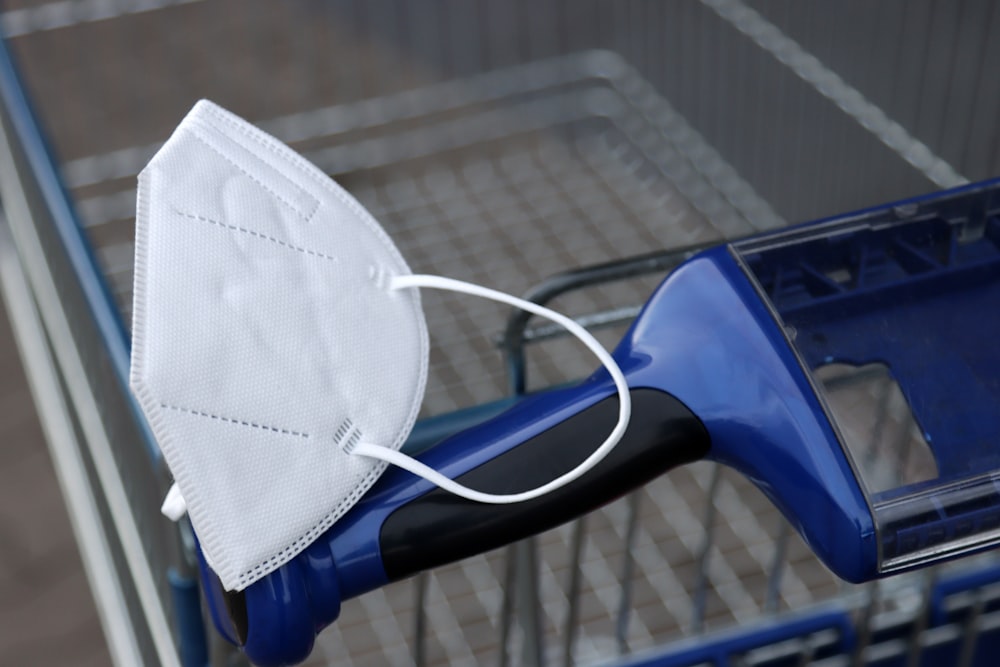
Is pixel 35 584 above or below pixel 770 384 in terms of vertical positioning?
below

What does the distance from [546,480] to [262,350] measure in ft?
0.44

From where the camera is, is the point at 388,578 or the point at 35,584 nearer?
the point at 388,578

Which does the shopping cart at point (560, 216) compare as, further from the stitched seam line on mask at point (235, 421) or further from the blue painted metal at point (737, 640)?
the stitched seam line on mask at point (235, 421)

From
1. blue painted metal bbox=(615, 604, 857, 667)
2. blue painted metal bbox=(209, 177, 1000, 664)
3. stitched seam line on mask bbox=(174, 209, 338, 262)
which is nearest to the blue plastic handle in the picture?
blue painted metal bbox=(209, 177, 1000, 664)

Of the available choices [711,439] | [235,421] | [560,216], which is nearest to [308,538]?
[235,421]

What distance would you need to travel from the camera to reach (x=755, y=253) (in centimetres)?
57

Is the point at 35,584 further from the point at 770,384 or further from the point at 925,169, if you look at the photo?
the point at 770,384

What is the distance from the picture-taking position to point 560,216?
1.62 metres

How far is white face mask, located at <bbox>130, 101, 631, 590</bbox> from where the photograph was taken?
479 mm

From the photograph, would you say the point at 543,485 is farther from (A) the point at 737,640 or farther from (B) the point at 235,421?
(A) the point at 737,640

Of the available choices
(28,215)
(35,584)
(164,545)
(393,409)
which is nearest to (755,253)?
(393,409)

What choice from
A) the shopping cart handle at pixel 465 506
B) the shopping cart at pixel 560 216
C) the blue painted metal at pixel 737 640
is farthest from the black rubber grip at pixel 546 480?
the blue painted metal at pixel 737 640

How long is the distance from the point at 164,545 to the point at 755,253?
0.42 metres

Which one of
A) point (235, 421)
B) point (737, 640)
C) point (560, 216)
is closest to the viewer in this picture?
point (235, 421)
